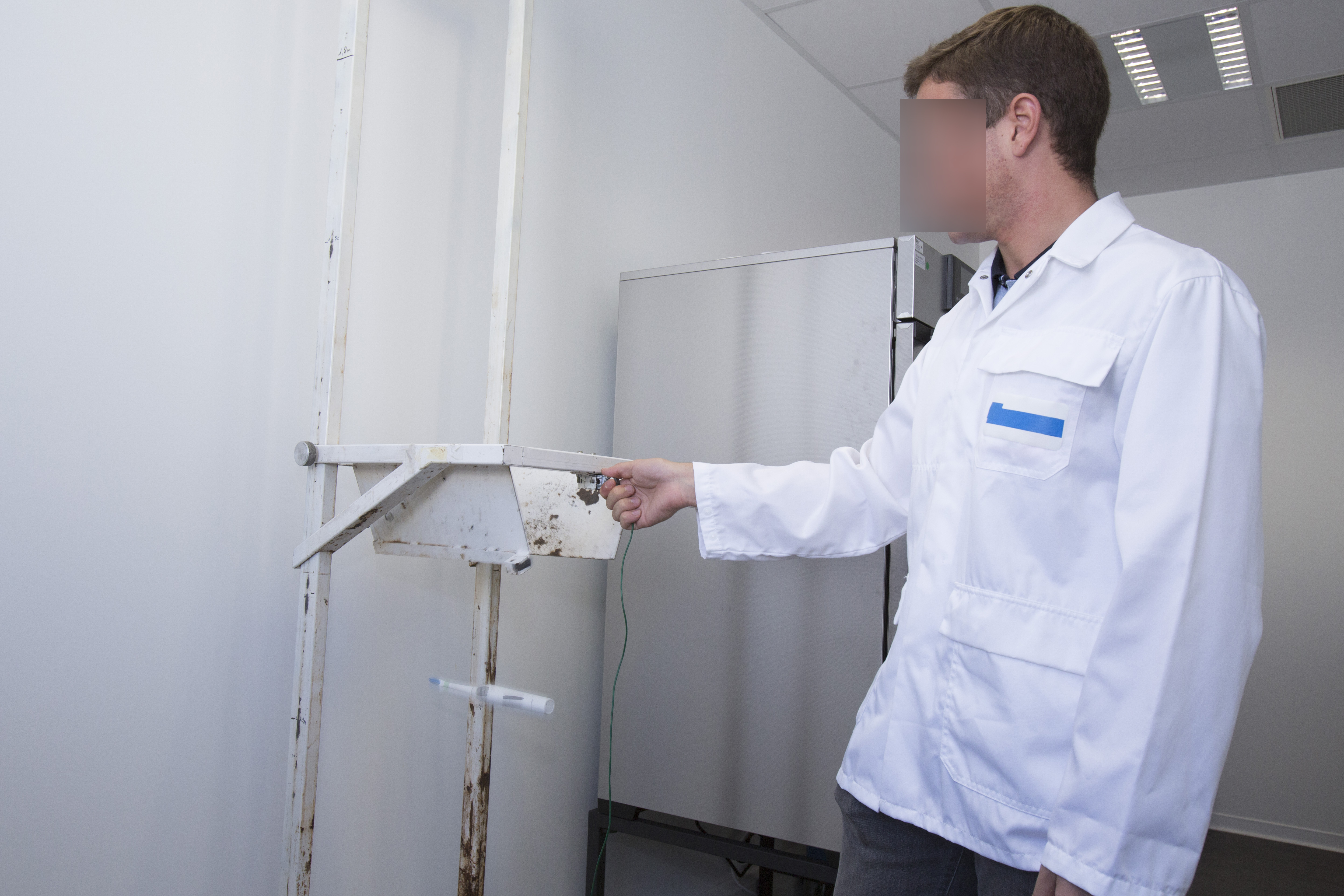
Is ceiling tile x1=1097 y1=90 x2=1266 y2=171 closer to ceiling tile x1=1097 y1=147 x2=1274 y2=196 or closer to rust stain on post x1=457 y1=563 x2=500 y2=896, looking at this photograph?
ceiling tile x1=1097 y1=147 x2=1274 y2=196

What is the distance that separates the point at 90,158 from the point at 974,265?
3.86 m

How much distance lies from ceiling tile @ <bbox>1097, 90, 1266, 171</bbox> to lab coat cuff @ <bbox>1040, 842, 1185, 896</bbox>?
299 cm

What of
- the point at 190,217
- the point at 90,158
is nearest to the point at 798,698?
the point at 190,217

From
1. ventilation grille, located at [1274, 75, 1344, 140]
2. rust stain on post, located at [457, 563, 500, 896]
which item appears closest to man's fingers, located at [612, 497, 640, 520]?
rust stain on post, located at [457, 563, 500, 896]

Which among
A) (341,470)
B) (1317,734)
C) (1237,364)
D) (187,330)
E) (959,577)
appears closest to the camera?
(1237,364)

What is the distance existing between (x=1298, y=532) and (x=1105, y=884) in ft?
11.2

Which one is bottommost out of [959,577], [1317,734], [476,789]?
[1317,734]

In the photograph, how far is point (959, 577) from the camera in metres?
0.89

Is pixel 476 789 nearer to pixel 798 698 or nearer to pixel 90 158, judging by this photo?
pixel 798 698

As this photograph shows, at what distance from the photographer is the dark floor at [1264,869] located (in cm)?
282

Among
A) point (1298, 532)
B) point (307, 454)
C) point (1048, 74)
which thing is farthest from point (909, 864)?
point (1298, 532)

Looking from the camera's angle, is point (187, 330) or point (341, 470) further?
point (341, 470)

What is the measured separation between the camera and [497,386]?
1478 millimetres

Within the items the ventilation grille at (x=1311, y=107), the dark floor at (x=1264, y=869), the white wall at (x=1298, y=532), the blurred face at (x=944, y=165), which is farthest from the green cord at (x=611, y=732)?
the ventilation grille at (x=1311, y=107)
